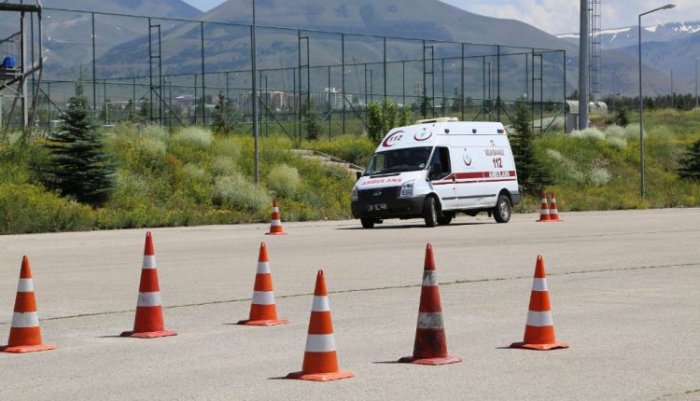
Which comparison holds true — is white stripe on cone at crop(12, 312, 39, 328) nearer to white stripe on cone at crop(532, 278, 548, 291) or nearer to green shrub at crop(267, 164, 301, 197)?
white stripe on cone at crop(532, 278, 548, 291)

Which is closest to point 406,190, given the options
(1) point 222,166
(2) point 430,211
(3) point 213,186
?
(2) point 430,211

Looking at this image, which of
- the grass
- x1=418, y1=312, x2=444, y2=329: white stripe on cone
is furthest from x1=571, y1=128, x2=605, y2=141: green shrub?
x1=418, y1=312, x2=444, y2=329: white stripe on cone

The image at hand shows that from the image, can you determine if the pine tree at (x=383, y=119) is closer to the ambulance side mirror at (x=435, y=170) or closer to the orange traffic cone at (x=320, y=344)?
the ambulance side mirror at (x=435, y=170)

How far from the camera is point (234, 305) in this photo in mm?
14297

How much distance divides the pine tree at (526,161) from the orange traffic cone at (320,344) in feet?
141

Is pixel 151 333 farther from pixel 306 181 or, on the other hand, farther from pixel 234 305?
pixel 306 181

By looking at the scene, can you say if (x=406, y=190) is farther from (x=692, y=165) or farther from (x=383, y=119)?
(x=692, y=165)

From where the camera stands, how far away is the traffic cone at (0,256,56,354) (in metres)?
10.8

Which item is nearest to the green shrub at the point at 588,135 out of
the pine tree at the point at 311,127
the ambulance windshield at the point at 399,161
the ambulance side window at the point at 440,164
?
the pine tree at the point at 311,127

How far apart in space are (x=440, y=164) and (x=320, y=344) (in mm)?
22809

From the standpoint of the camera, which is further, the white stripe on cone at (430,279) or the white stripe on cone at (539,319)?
the white stripe on cone at (539,319)

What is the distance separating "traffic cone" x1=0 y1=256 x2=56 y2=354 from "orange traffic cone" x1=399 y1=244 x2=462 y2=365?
10.4 feet

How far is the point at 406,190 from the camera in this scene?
30.6 meters

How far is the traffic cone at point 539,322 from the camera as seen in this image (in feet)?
33.7
